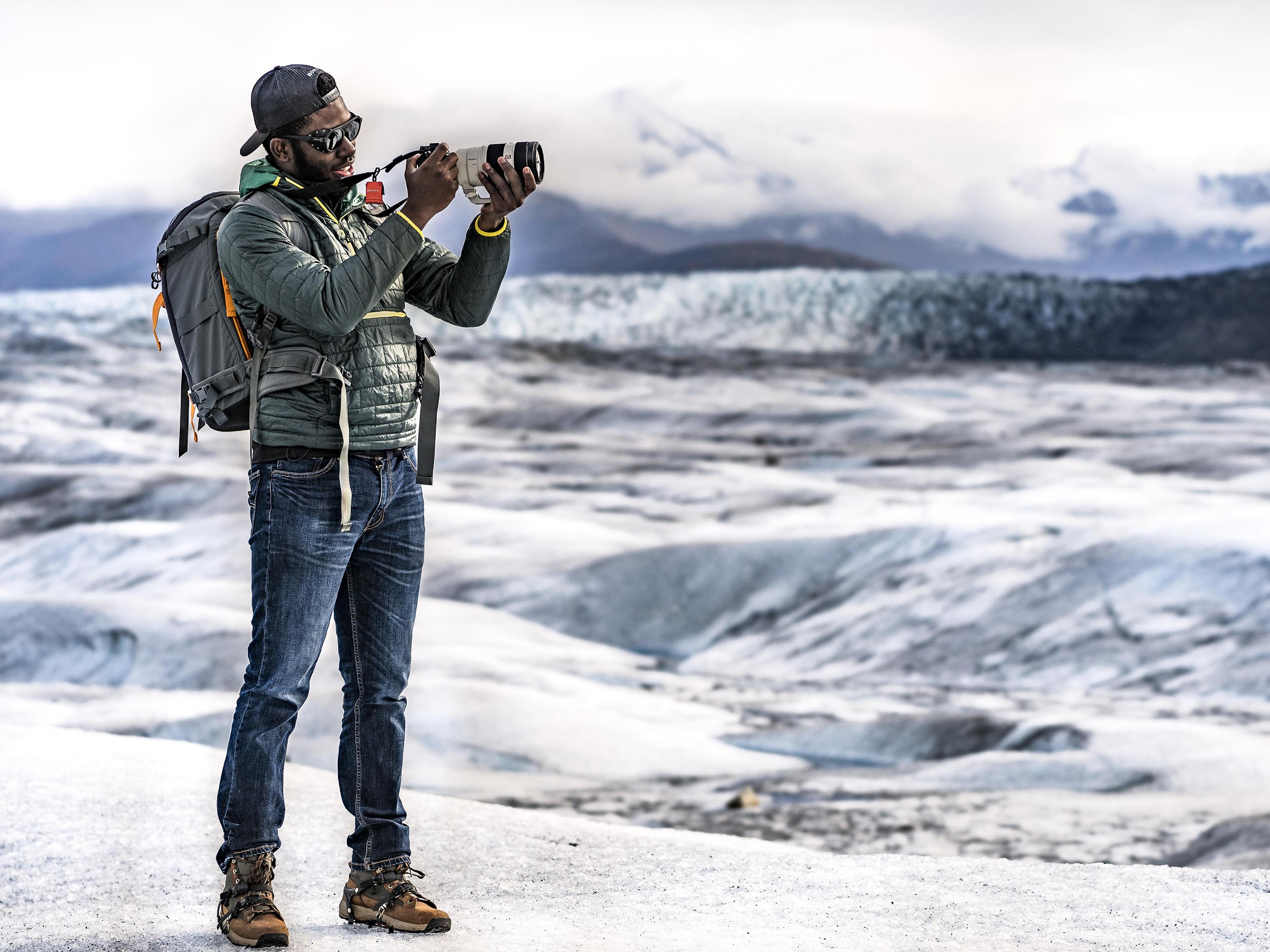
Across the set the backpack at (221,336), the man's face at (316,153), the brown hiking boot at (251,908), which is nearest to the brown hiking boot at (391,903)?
the brown hiking boot at (251,908)

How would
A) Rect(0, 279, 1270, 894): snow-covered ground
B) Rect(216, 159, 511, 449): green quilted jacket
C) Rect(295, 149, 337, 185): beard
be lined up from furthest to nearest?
Rect(0, 279, 1270, 894): snow-covered ground, Rect(295, 149, 337, 185): beard, Rect(216, 159, 511, 449): green quilted jacket

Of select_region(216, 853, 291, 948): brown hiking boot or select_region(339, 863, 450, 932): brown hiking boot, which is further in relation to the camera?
select_region(339, 863, 450, 932): brown hiking boot

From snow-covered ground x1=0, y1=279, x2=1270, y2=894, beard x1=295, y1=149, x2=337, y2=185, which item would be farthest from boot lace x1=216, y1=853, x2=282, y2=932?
snow-covered ground x1=0, y1=279, x2=1270, y2=894

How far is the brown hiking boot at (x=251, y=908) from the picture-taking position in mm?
1982

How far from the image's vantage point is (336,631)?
2111 mm

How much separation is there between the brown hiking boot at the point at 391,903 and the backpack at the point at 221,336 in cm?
55

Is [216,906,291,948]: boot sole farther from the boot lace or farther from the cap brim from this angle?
the cap brim

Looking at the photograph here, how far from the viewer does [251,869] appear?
2.02m

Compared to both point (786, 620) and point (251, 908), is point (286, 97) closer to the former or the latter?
point (251, 908)

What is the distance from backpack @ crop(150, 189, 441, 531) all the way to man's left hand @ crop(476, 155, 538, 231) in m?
0.27

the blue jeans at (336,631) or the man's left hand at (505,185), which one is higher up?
the man's left hand at (505,185)

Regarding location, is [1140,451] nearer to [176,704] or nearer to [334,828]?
[176,704]

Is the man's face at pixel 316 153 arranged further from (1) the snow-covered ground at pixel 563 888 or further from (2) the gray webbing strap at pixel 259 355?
(1) the snow-covered ground at pixel 563 888

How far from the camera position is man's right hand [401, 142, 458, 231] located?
195cm
